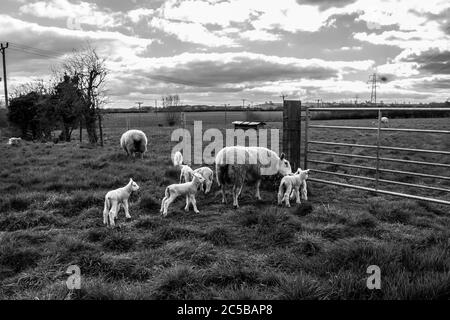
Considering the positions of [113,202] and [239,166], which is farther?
[239,166]

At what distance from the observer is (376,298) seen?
11.6ft

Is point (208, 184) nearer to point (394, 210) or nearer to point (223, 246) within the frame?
point (223, 246)

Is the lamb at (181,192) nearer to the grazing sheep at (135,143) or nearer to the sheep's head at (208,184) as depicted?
the sheep's head at (208,184)

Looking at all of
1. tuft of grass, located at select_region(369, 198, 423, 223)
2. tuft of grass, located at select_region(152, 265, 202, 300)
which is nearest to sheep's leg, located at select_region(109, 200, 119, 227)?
tuft of grass, located at select_region(152, 265, 202, 300)

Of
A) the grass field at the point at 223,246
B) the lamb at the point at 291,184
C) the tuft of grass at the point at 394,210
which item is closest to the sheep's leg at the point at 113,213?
the grass field at the point at 223,246

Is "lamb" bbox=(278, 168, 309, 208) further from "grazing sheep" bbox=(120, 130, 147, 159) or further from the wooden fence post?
"grazing sheep" bbox=(120, 130, 147, 159)

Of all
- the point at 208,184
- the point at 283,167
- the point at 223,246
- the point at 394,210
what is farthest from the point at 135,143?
the point at 394,210

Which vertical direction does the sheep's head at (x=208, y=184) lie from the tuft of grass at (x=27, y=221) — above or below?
above

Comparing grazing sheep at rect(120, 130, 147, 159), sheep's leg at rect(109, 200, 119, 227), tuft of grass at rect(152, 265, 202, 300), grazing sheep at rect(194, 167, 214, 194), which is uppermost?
grazing sheep at rect(120, 130, 147, 159)

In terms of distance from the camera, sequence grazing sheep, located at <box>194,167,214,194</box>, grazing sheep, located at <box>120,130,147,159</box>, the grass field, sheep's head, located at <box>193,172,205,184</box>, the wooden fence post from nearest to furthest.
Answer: the grass field → sheep's head, located at <box>193,172,205,184</box> → grazing sheep, located at <box>194,167,214,194</box> → the wooden fence post → grazing sheep, located at <box>120,130,147,159</box>

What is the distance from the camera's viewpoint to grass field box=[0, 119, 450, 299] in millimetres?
3809

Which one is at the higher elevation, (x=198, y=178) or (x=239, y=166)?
(x=239, y=166)

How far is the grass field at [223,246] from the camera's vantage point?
3809mm

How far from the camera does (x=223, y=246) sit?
5293 mm
